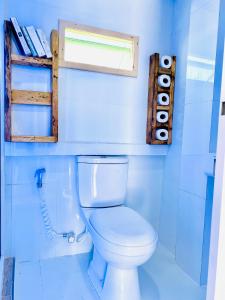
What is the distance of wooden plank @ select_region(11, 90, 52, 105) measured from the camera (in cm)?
147

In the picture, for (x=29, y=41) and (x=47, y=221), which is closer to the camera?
(x=29, y=41)

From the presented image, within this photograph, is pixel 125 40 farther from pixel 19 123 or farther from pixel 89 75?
pixel 19 123

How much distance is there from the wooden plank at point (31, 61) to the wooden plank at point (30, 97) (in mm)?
167

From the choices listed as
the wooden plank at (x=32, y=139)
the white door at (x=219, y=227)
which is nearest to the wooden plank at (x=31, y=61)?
the wooden plank at (x=32, y=139)

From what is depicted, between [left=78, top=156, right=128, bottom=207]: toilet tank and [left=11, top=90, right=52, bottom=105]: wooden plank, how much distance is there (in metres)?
0.43

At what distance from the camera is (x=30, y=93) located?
4.91 ft

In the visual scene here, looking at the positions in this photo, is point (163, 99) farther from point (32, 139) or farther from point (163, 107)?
point (32, 139)

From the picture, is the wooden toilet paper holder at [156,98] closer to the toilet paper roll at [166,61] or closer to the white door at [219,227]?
the toilet paper roll at [166,61]

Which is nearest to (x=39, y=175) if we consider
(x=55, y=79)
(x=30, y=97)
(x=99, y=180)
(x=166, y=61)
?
(x=99, y=180)

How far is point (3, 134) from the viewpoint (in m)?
1.49

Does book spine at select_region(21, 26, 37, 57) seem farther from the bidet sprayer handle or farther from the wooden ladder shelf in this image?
the bidet sprayer handle

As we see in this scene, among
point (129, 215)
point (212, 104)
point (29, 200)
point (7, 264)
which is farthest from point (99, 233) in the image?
point (212, 104)

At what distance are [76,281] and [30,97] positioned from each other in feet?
3.88

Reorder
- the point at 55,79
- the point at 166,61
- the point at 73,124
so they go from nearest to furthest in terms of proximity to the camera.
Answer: the point at 55,79
the point at 73,124
the point at 166,61
